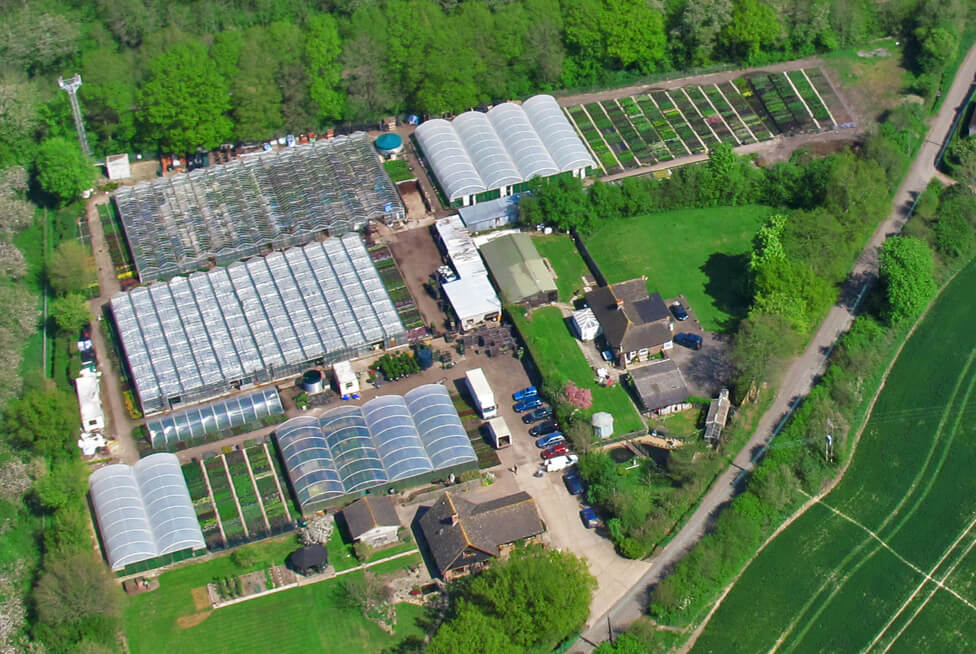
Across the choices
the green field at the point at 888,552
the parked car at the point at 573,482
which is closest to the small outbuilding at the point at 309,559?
the parked car at the point at 573,482

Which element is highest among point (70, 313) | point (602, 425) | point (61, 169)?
point (61, 169)

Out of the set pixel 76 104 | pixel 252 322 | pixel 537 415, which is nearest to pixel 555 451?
pixel 537 415

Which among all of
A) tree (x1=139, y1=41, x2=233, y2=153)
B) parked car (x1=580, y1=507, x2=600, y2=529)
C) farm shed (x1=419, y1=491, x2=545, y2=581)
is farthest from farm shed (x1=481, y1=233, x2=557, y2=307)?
tree (x1=139, y1=41, x2=233, y2=153)

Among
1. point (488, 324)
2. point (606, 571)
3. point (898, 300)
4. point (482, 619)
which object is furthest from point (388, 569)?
point (898, 300)

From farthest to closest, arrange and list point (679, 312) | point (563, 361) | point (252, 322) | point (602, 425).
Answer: point (679, 312) → point (252, 322) → point (563, 361) → point (602, 425)

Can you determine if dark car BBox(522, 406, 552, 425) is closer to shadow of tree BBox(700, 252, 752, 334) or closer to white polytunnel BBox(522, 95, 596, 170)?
shadow of tree BBox(700, 252, 752, 334)

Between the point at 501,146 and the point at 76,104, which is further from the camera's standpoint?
the point at 501,146

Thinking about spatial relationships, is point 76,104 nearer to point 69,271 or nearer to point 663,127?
point 69,271

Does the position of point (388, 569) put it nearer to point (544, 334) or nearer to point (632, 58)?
point (544, 334)
